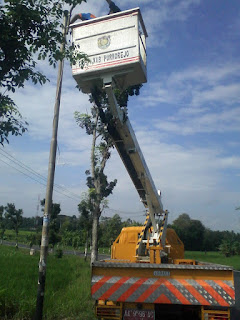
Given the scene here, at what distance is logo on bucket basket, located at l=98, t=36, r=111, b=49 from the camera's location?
6.17m

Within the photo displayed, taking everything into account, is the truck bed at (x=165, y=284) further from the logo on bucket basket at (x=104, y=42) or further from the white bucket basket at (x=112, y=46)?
the logo on bucket basket at (x=104, y=42)

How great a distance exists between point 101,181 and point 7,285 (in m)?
12.6

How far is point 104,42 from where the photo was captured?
6203 mm

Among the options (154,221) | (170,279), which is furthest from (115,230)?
(170,279)

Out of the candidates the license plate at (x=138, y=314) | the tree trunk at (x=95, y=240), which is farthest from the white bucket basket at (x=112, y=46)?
the tree trunk at (x=95, y=240)

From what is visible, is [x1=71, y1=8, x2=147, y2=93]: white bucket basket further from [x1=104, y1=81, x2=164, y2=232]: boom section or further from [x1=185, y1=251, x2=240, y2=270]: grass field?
[x1=185, y1=251, x2=240, y2=270]: grass field

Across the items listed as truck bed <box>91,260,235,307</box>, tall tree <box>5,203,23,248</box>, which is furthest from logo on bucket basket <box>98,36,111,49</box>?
tall tree <box>5,203,23,248</box>

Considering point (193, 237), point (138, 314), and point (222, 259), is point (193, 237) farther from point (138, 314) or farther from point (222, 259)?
point (138, 314)

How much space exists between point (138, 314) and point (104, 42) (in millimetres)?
5247

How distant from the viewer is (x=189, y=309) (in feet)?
20.0

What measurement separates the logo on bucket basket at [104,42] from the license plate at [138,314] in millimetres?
5087

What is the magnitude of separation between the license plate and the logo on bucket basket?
16.7 feet

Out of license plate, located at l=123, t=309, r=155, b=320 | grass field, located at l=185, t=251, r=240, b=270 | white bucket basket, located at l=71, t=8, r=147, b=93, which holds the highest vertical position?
white bucket basket, located at l=71, t=8, r=147, b=93

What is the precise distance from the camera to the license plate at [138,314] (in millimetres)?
5434
